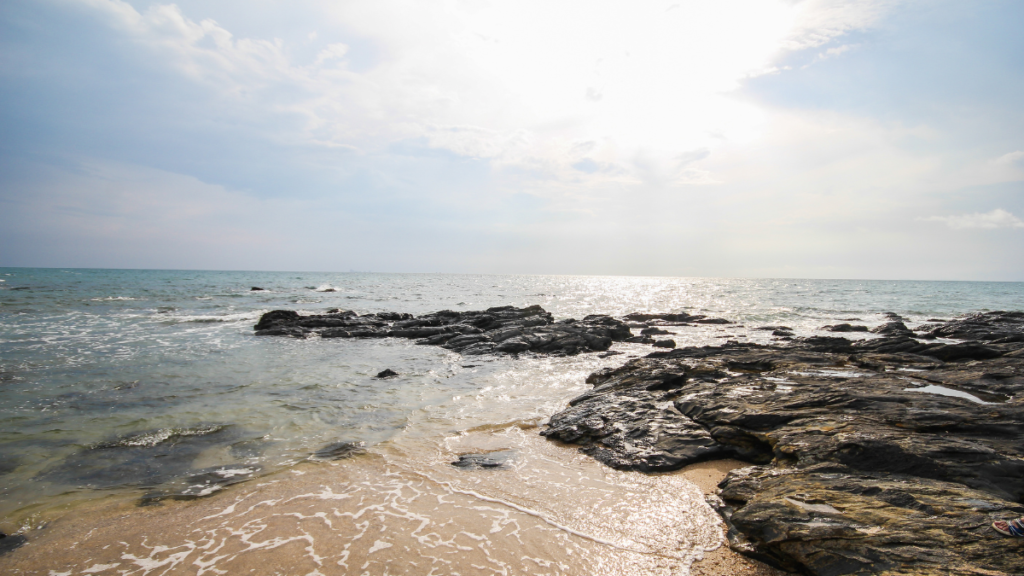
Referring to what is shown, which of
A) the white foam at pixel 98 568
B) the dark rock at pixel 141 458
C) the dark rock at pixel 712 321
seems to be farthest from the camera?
the dark rock at pixel 712 321

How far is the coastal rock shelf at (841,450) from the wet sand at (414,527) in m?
0.56

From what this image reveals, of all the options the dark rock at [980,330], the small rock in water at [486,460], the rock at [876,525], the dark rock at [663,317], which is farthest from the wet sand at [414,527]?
the dark rock at [663,317]

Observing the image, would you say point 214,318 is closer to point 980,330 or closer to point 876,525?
point 876,525

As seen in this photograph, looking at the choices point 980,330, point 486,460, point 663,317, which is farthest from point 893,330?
point 486,460

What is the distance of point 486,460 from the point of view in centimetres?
780

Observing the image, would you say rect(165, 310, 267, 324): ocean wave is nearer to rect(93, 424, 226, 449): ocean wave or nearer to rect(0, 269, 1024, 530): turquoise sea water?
rect(0, 269, 1024, 530): turquoise sea water

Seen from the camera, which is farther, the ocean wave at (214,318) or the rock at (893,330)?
the ocean wave at (214,318)

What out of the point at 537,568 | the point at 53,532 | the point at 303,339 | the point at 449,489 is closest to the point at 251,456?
the point at 53,532

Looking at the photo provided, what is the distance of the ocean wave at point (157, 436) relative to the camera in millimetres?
8602

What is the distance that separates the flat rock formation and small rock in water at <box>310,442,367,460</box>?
11.7m

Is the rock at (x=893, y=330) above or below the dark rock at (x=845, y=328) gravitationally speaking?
above

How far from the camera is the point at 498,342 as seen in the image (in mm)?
21750

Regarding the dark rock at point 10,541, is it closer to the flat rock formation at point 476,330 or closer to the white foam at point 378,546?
the white foam at point 378,546

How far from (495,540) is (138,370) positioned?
1604 centimetres
